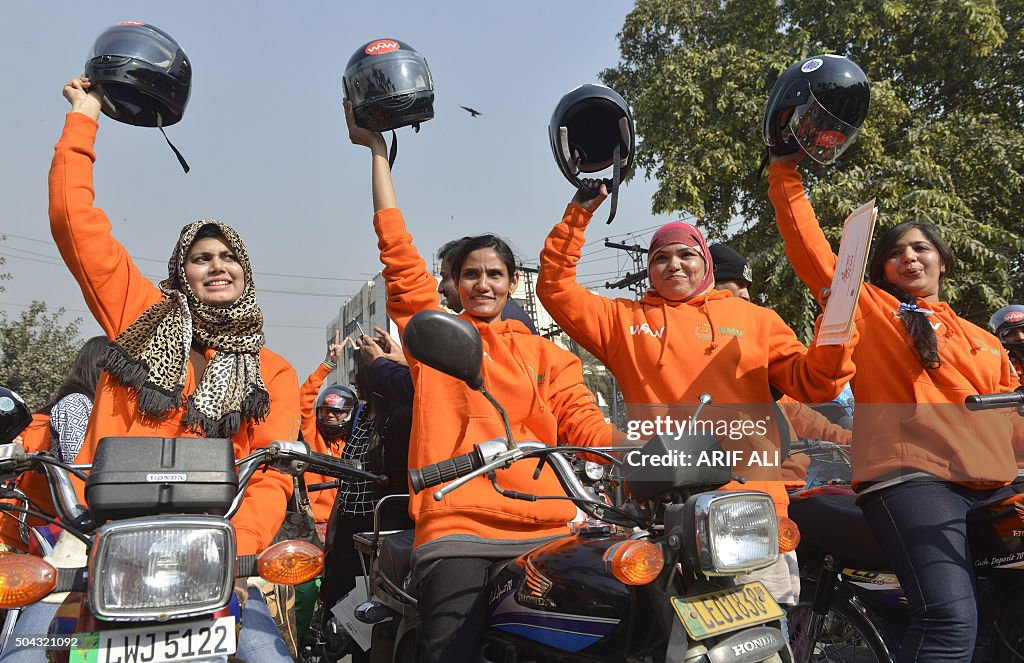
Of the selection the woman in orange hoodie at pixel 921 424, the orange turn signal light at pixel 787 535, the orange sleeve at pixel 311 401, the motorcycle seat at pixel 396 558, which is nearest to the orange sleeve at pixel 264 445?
the motorcycle seat at pixel 396 558

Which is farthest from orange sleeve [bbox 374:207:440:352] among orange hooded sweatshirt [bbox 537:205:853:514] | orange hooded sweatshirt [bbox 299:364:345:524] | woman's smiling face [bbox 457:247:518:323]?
orange hooded sweatshirt [bbox 299:364:345:524]

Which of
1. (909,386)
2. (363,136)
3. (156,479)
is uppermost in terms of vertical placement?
(363,136)

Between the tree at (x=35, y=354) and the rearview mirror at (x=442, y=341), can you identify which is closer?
the rearview mirror at (x=442, y=341)

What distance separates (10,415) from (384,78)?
5.43 feet

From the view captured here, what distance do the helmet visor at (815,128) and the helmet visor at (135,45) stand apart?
7.64 feet

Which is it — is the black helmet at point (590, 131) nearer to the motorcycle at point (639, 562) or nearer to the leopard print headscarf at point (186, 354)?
the leopard print headscarf at point (186, 354)

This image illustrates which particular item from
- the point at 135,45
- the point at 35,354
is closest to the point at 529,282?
the point at 135,45

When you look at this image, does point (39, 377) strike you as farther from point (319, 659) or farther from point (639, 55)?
point (319, 659)

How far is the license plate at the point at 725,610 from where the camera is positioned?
76.9 inches

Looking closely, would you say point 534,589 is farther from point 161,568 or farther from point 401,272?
point 401,272

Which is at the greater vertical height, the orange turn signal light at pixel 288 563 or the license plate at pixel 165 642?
the orange turn signal light at pixel 288 563

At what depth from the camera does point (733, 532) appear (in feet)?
6.46

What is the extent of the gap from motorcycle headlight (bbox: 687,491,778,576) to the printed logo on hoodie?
117cm

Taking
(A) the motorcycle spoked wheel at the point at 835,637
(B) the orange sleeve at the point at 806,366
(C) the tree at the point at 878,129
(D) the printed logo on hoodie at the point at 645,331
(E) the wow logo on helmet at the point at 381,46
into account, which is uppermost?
(C) the tree at the point at 878,129
